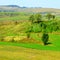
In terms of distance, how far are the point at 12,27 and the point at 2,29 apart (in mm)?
3944

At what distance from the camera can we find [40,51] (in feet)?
162

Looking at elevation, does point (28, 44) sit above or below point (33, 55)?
below

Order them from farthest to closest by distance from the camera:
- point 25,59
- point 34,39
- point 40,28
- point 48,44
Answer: point 40,28 → point 34,39 → point 48,44 → point 25,59

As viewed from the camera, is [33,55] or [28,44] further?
[28,44]

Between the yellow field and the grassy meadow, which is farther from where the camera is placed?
the grassy meadow

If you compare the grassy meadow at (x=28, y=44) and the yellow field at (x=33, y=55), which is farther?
the grassy meadow at (x=28, y=44)

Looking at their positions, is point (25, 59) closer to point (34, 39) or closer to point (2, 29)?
point (34, 39)

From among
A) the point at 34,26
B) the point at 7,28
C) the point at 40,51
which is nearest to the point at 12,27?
the point at 7,28

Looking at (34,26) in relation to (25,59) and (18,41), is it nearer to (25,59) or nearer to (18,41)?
(18,41)

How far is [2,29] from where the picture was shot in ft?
306

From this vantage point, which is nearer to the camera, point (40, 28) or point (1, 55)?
point (1, 55)

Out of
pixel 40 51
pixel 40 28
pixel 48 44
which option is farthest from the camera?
pixel 40 28

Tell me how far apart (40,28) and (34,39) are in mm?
19468

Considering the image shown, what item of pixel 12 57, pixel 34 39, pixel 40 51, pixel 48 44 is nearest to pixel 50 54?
pixel 40 51
